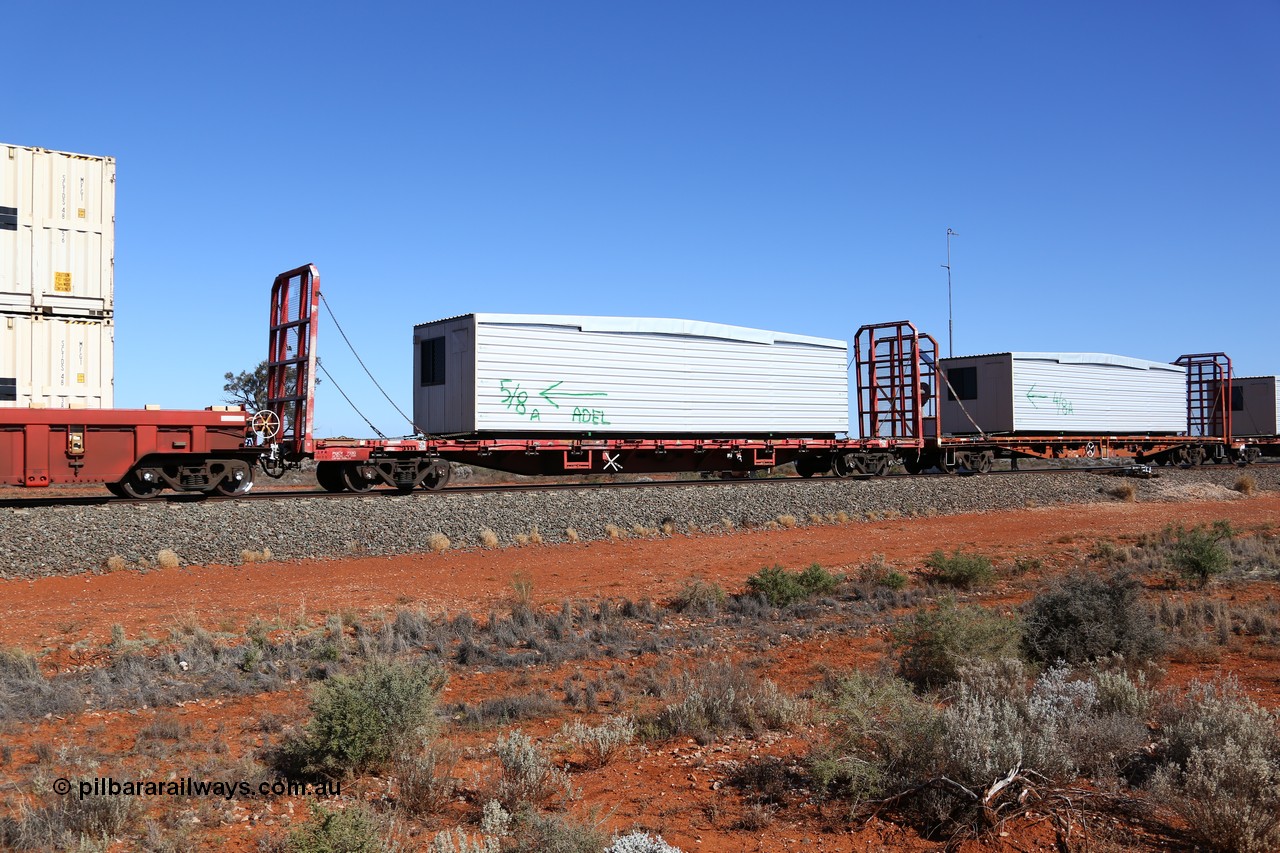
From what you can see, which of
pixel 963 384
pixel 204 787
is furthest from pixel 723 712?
pixel 963 384

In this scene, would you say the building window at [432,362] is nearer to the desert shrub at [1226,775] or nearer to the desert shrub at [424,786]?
the desert shrub at [424,786]

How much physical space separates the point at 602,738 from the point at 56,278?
530 inches

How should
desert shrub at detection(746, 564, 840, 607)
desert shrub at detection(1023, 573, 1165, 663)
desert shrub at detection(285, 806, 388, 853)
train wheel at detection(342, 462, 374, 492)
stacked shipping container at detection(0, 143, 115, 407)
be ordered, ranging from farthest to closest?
train wheel at detection(342, 462, 374, 492) → stacked shipping container at detection(0, 143, 115, 407) → desert shrub at detection(746, 564, 840, 607) → desert shrub at detection(1023, 573, 1165, 663) → desert shrub at detection(285, 806, 388, 853)

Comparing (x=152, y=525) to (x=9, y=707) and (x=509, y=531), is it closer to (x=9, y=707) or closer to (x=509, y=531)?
(x=509, y=531)

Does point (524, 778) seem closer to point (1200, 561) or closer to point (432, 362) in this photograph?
point (1200, 561)

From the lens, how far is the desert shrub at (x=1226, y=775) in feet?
13.8

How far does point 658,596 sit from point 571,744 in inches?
250

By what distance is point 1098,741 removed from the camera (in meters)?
5.39

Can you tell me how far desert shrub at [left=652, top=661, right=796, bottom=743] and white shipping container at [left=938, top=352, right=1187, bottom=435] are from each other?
24674mm

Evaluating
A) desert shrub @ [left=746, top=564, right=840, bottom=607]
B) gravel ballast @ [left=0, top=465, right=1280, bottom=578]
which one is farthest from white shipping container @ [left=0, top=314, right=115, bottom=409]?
desert shrub @ [left=746, top=564, right=840, bottom=607]

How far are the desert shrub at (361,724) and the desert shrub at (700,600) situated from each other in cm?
588

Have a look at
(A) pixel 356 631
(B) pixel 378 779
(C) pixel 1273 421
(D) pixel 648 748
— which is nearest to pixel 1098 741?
(D) pixel 648 748

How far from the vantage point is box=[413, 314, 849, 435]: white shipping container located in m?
19.5

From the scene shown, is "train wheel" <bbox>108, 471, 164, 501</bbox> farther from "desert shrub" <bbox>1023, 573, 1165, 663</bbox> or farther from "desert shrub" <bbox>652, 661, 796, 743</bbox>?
"desert shrub" <bbox>1023, 573, 1165, 663</bbox>
